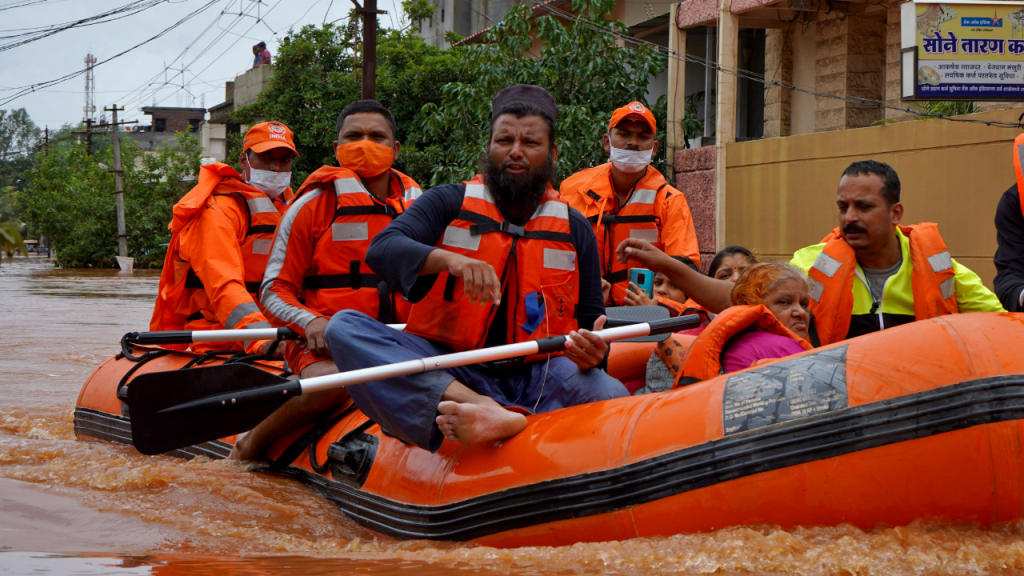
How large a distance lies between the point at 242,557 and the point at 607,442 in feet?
4.16

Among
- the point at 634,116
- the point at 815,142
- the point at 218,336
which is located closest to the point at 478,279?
the point at 218,336

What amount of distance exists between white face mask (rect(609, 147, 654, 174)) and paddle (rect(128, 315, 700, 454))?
79.0 inches

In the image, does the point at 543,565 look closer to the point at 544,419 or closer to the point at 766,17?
the point at 544,419

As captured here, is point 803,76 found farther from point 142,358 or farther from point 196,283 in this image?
point 142,358

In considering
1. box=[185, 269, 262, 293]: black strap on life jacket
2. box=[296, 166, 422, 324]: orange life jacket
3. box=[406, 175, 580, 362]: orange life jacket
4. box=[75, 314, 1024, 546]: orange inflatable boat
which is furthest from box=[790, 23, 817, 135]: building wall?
box=[75, 314, 1024, 546]: orange inflatable boat

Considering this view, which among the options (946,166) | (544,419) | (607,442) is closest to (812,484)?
(607,442)

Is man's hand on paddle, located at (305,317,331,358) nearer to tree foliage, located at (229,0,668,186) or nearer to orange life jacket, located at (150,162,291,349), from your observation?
orange life jacket, located at (150,162,291,349)

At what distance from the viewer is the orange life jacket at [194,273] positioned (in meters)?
5.60

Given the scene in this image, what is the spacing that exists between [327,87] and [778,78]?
32.7ft

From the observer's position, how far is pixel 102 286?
2314 centimetres

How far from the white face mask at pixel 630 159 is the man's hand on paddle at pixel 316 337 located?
2094 mm

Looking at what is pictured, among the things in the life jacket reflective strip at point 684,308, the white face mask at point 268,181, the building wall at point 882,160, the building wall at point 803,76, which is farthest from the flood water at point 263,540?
the building wall at point 803,76

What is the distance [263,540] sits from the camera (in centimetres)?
346

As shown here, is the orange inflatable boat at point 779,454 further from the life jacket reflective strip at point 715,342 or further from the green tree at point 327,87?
the green tree at point 327,87
